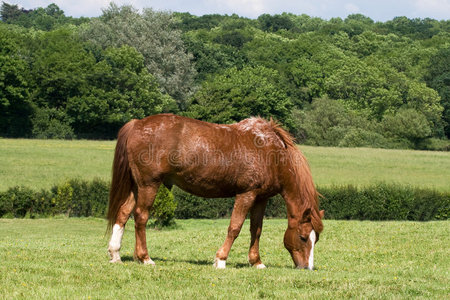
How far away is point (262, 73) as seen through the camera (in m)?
94.2

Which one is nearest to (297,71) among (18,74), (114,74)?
(114,74)

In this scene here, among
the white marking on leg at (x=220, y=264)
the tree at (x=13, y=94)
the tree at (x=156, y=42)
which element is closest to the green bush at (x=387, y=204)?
the white marking on leg at (x=220, y=264)

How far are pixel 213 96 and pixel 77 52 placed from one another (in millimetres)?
17755

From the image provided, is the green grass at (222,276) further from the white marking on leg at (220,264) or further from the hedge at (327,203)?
the hedge at (327,203)

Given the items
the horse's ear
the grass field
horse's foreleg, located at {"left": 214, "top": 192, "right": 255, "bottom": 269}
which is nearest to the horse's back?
horse's foreleg, located at {"left": 214, "top": 192, "right": 255, "bottom": 269}

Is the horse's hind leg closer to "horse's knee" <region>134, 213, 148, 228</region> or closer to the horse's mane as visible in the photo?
"horse's knee" <region>134, 213, 148, 228</region>

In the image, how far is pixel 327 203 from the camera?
27688 mm

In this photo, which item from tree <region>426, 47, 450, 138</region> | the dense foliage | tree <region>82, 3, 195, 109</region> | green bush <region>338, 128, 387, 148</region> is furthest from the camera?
tree <region>426, 47, 450, 138</region>

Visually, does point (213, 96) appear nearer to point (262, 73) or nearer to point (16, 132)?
point (262, 73)

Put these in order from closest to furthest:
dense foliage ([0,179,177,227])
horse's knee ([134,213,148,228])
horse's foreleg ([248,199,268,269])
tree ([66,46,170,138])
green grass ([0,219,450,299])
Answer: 1. green grass ([0,219,450,299])
2. horse's knee ([134,213,148,228])
3. horse's foreleg ([248,199,268,269])
4. dense foliage ([0,179,177,227])
5. tree ([66,46,170,138])

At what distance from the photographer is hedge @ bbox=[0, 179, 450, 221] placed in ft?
87.8

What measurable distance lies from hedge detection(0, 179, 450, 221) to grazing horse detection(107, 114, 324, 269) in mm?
17031

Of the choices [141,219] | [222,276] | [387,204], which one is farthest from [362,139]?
[222,276]

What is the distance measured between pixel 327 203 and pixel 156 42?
199ft
